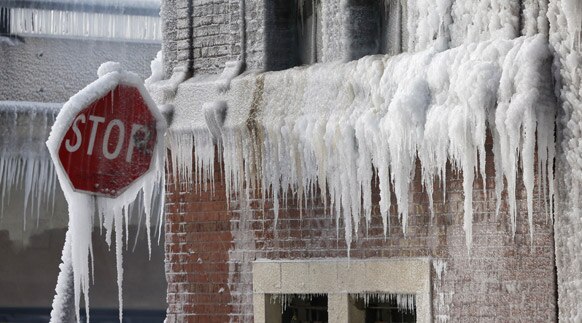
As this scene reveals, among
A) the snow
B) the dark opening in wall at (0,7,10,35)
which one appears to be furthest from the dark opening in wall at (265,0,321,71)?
the dark opening in wall at (0,7,10,35)

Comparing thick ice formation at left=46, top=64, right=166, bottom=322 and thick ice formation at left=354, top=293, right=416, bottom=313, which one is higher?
thick ice formation at left=46, top=64, right=166, bottom=322

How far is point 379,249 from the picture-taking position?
9609mm

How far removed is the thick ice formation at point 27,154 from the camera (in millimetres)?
18453

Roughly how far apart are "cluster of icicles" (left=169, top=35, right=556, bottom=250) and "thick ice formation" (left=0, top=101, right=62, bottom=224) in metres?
8.07

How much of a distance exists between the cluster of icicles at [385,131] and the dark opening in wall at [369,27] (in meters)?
A: 0.26

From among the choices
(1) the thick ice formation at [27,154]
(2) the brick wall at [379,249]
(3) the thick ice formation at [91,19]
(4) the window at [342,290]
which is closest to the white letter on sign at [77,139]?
(2) the brick wall at [379,249]

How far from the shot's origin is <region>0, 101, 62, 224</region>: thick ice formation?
60.5 feet

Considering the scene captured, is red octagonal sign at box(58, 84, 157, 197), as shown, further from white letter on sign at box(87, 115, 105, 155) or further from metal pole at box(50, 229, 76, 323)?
metal pole at box(50, 229, 76, 323)

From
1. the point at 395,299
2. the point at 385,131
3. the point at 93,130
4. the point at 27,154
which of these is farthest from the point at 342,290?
the point at 27,154

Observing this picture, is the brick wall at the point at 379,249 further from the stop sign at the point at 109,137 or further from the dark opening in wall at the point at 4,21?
the dark opening in wall at the point at 4,21

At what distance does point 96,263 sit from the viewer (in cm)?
1975

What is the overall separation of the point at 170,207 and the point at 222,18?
1.65m

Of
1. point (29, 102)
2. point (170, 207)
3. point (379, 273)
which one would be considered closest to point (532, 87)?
point (379, 273)

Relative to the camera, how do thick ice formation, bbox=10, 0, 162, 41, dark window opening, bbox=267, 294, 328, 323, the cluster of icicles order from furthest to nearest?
thick ice formation, bbox=10, 0, 162, 41 < dark window opening, bbox=267, 294, 328, 323 < the cluster of icicles
